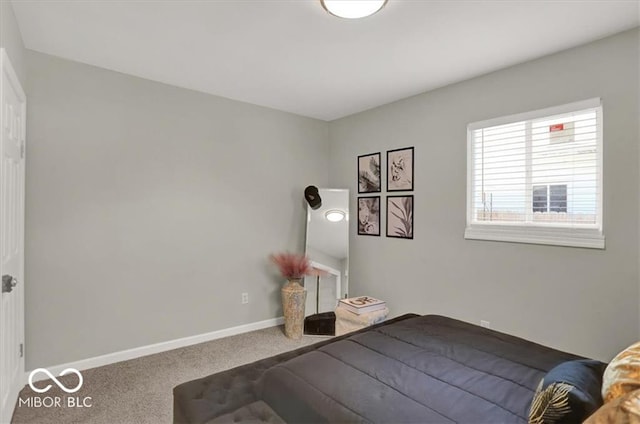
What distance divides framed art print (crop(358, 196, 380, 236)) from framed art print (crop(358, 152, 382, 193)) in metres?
0.12

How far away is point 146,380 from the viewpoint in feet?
8.53

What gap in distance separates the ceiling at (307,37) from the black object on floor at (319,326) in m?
2.43

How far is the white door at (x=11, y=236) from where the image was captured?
1811 millimetres

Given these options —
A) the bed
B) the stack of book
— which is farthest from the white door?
the stack of book

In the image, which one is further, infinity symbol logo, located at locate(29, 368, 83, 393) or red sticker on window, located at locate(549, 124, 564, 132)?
red sticker on window, located at locate(549, 124, 564, 132)

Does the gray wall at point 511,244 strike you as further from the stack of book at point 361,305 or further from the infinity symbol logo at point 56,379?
the infinity symbol logo at point 56,379

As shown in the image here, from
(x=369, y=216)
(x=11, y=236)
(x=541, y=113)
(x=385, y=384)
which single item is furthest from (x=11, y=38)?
(x=541, y=113)

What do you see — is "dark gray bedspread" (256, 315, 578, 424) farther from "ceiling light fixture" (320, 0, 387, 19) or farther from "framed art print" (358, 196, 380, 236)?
"framed art print" (358, 196, 380, 236)

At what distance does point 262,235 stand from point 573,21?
3.19m

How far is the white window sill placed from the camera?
2342mm

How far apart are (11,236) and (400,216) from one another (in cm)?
317

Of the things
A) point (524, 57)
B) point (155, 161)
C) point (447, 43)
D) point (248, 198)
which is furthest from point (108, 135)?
point (524, 57)

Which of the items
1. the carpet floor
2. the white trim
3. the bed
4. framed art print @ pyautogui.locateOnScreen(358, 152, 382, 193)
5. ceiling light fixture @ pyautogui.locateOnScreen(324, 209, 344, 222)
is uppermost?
the white trim

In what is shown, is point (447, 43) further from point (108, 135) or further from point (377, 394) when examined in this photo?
point (108, 135)
